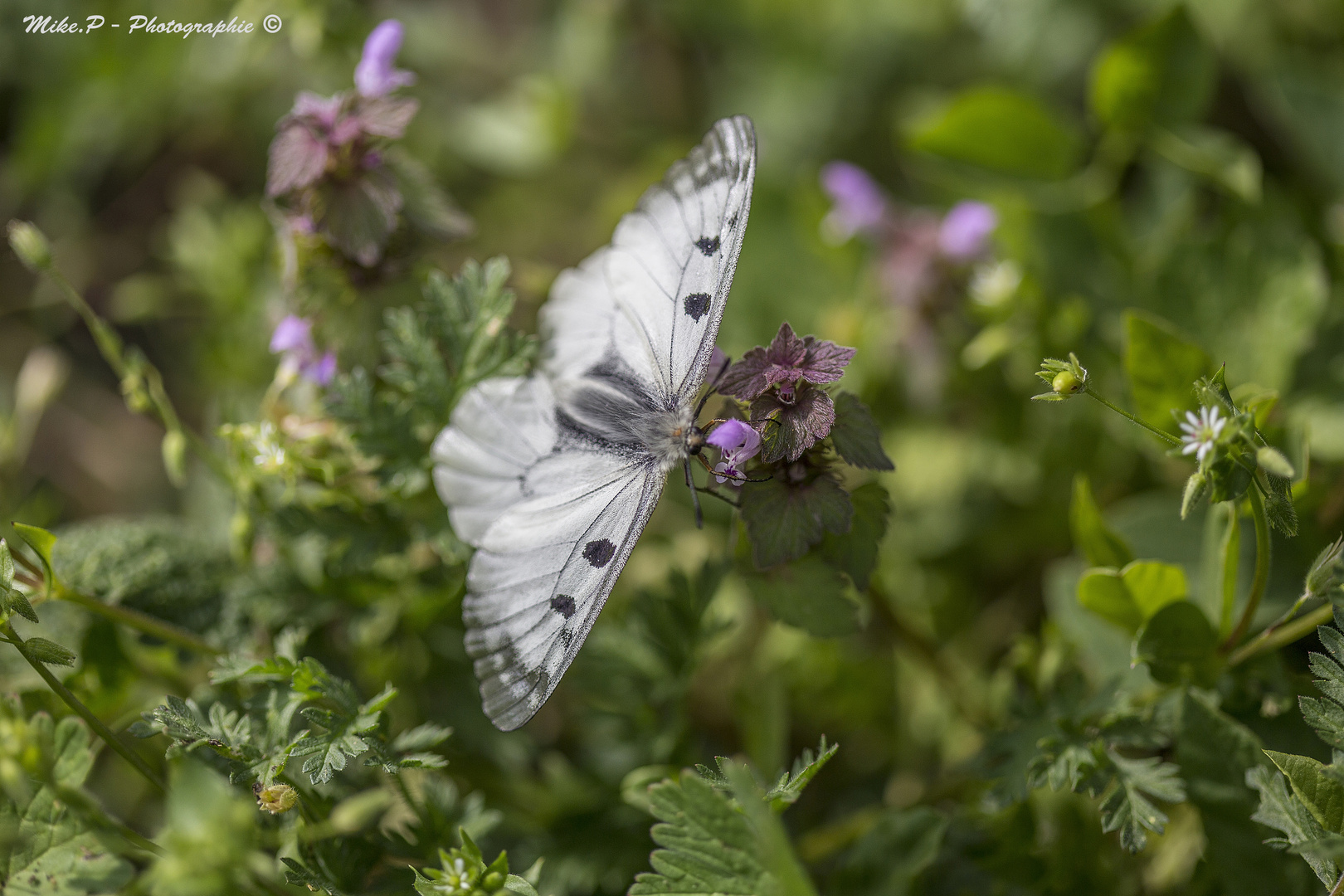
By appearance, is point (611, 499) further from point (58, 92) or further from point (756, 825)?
point (58, 92)

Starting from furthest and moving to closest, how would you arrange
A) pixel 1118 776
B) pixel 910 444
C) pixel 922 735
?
1. pixel 910 444
2. pixel 922 735
3. pixel 1118 776

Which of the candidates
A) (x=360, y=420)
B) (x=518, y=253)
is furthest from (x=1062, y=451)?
(x=518, y=253)

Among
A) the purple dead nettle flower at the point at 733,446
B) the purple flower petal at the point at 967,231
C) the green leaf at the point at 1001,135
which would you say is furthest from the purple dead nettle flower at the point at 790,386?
the green leaf at the point at 1001,135

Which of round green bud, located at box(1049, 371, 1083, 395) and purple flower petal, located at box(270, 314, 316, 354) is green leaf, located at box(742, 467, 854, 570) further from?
purple flower petal, located at box(270, 314, 316, 354)

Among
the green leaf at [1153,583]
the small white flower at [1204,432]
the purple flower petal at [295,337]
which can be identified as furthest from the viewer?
the purple flower petal at [295,337]

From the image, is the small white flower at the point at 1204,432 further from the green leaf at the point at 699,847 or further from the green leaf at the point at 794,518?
the green leaf at the point at 699,847

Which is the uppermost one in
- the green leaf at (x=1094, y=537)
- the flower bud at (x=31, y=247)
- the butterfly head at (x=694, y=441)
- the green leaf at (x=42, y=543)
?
the flower bud at (x=31, y=247)
